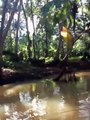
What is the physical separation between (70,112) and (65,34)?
5.50m

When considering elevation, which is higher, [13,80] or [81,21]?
[81,21]

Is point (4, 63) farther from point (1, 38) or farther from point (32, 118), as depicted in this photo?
point (32, 118)

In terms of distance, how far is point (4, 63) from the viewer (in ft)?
84.2

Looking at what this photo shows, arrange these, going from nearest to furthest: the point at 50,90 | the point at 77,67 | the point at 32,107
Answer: the point at 32,107 < the point at 50,90 < the point at 77,67

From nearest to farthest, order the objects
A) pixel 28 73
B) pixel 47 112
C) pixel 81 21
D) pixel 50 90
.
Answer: pixel 47 112
pixel 50 90
pixel 28 73
pixel 81 21

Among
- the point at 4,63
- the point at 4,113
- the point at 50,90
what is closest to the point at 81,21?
the point at 4,63

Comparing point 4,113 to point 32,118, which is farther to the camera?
point 4,113

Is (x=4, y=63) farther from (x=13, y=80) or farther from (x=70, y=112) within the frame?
(x=70, y=112)

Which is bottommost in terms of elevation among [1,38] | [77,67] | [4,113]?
[77,67]

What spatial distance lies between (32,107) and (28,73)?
40.1 ft

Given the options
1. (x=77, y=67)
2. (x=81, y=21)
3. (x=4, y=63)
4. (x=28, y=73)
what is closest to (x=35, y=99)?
(x=28, y=73)

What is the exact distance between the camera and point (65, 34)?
1514 cm

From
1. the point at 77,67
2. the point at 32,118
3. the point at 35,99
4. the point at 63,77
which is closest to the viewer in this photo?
the point at 32,118

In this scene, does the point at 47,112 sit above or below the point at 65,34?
below
